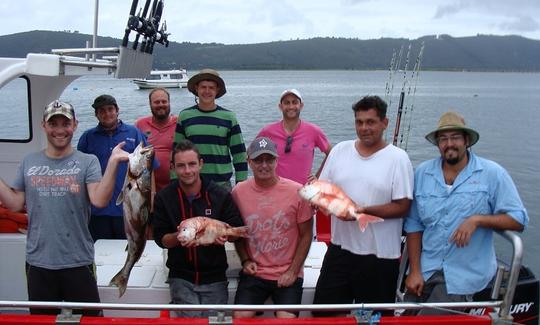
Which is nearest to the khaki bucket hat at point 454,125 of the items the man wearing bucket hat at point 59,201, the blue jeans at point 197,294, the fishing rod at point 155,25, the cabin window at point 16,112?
the blue jeans at point 197,294

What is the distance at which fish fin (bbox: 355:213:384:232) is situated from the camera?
3438mm

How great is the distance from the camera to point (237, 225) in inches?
150

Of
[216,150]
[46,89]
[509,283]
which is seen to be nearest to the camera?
[509,283]

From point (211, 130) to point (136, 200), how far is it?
1.31m

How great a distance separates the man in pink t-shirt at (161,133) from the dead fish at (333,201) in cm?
234

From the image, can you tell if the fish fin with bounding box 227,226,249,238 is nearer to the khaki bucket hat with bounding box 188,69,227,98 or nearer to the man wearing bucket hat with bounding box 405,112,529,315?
the man wearing bucket hat with bounding box 405,112,529,315

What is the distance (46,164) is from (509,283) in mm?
2848

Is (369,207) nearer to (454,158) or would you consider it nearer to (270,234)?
(454,158)

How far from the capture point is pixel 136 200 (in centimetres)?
372

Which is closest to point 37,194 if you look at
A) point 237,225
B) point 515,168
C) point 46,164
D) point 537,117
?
point 46,164

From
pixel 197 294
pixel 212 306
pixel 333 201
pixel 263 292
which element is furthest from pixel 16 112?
pixel 333 201

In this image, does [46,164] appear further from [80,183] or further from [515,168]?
[515,168]

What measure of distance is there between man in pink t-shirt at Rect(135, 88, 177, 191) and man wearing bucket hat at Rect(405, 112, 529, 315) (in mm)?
2820

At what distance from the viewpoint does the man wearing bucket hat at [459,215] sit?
3.25 meters
